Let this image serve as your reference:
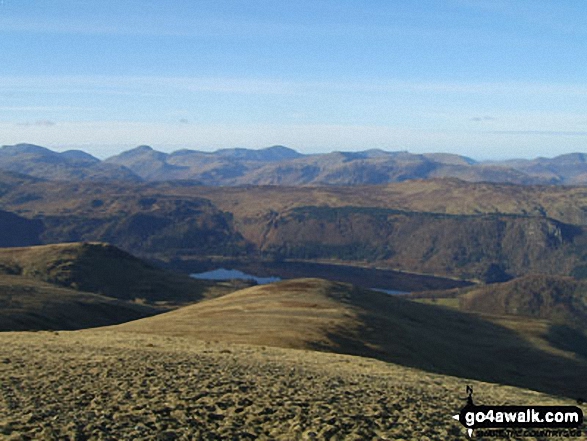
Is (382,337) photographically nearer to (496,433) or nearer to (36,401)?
(496,433)

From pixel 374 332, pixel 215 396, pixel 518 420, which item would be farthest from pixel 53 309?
pixel 518 420

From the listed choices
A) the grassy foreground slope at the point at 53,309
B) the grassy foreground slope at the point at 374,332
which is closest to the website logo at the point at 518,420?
the grassy foreground slope at the point at 374,332

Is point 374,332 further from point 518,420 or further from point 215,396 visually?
point 215,396

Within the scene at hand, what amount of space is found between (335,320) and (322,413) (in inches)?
1960

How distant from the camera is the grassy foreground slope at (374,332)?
2552 inches

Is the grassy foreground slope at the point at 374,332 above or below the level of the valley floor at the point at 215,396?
below

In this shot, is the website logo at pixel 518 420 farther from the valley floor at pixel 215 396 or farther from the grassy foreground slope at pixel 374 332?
the grassy foreground slope at pixel 374 332

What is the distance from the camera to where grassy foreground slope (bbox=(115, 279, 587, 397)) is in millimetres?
64812

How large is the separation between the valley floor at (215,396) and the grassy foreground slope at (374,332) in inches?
600

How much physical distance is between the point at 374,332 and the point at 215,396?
4707 cm

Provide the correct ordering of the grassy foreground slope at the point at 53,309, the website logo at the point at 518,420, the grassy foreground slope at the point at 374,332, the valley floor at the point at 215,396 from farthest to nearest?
the grassy foreground slope at the point at 53,309 < the grassy foreground slope at the point at 374,332 < the website logo at the point at 518,420 < the valley floor at the point at 215,396

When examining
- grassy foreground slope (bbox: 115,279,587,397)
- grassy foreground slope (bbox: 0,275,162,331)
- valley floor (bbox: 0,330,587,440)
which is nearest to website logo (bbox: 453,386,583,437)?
valley floor (bbox: 0,330,587,440)

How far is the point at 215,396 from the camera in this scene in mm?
31234

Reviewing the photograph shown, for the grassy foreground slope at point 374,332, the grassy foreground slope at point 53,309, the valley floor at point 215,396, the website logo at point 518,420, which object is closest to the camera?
the valley floor at point 215,396
